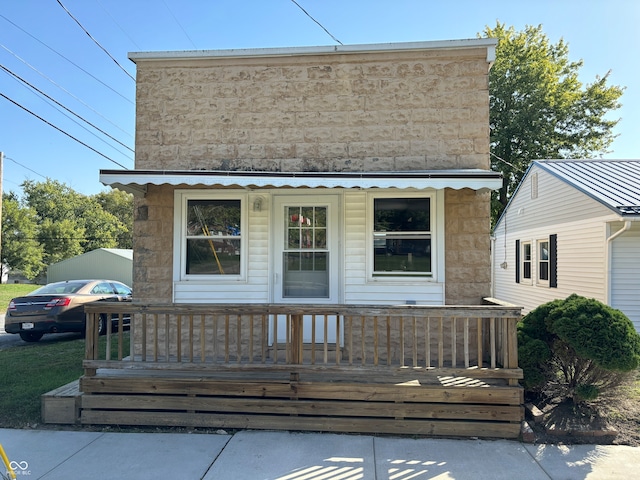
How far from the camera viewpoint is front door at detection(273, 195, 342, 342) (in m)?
6.01

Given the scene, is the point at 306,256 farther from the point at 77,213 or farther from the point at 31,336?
the point at 77,213

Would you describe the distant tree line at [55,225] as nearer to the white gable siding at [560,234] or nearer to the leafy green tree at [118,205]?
the leafy green tree at [118,205]

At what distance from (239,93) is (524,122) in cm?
2009

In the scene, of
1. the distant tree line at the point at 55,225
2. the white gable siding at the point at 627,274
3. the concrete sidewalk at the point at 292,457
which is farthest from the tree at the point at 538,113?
the distant tree line at the point at 55,225

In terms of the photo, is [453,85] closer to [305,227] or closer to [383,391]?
[305,227]

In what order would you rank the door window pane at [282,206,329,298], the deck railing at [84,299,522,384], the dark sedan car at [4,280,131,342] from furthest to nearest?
the dark sedan car at [4,280,131,342], the door window pane at [282,206,329,298], the deck railing at [84,299,522,384]

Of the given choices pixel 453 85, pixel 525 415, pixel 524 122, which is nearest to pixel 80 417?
pixel 525 415

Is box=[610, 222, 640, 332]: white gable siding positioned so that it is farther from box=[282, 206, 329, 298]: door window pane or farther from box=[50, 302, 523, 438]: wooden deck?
box=[282, 206, 329, 298]: door window pane

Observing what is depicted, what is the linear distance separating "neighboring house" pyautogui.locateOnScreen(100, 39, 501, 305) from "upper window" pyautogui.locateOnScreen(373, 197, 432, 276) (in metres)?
0.02

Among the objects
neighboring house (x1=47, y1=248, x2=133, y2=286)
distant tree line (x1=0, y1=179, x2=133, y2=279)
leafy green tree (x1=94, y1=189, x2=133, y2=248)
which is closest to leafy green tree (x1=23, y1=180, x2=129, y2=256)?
distant tree line (x1=0, y1=179, x2=133, y2=279)

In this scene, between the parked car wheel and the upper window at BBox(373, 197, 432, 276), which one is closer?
the upper window at BBox(373, 197, 432, 276)

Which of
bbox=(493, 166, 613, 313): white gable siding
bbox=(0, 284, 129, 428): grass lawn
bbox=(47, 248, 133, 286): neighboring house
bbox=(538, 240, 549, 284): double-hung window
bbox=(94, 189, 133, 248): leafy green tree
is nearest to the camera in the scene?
bbox=(0, 284, 129, 428): grass lawn

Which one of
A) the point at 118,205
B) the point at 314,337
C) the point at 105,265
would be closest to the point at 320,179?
the point at 314,337

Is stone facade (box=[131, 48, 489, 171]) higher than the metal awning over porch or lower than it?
higher
